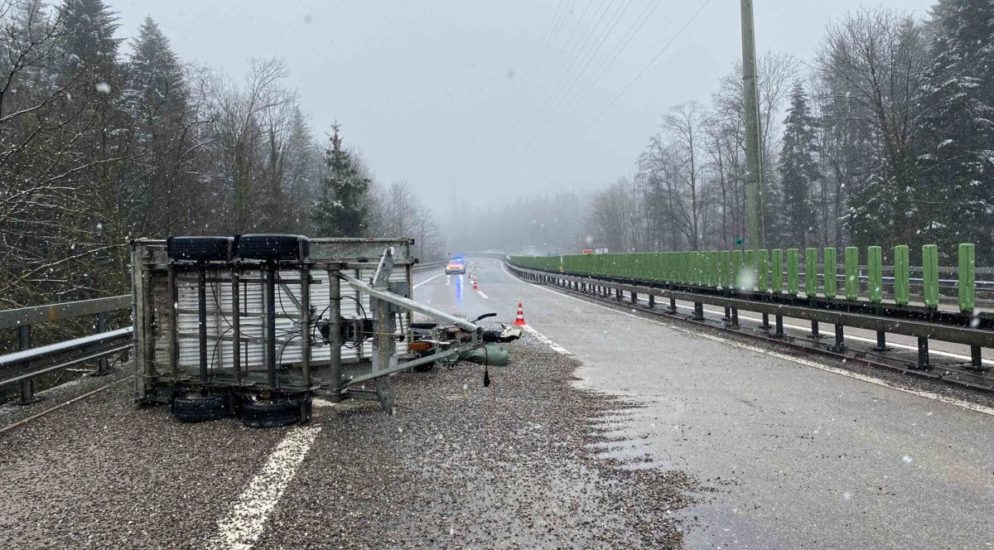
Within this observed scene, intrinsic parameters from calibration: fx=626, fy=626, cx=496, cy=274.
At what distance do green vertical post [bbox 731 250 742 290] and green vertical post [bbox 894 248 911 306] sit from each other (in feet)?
15.5

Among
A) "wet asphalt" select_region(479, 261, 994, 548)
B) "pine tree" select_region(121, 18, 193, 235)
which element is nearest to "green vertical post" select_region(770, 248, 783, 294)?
"wet asphalt" select_region(479, 261, 994, 548)

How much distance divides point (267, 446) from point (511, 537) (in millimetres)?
2744

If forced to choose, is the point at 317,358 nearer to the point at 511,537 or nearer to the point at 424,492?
the point at 424,492

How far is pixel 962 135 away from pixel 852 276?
25.4 metres

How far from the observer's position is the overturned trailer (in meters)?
6.04

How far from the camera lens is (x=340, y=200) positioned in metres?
51.3

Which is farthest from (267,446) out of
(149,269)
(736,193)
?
(736,193)

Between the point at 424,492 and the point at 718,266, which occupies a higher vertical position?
the point at 718,266

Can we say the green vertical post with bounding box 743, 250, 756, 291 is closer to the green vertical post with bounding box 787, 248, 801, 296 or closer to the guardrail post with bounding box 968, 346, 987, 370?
the green vertical post with bounding box 787, 248, 801, 296

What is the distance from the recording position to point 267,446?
530cm

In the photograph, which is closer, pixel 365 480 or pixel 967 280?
pixel 365 480

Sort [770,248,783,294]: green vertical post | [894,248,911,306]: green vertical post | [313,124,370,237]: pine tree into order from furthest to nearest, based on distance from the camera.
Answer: [313,124,370,237]: pine tree
[770,248,783,294]: green vertical post
[894,248,911,306]: green vertical post

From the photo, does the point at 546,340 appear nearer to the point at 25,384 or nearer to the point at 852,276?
the point at 852,276

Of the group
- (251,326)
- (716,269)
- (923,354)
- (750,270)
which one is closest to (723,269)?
(716,269)
